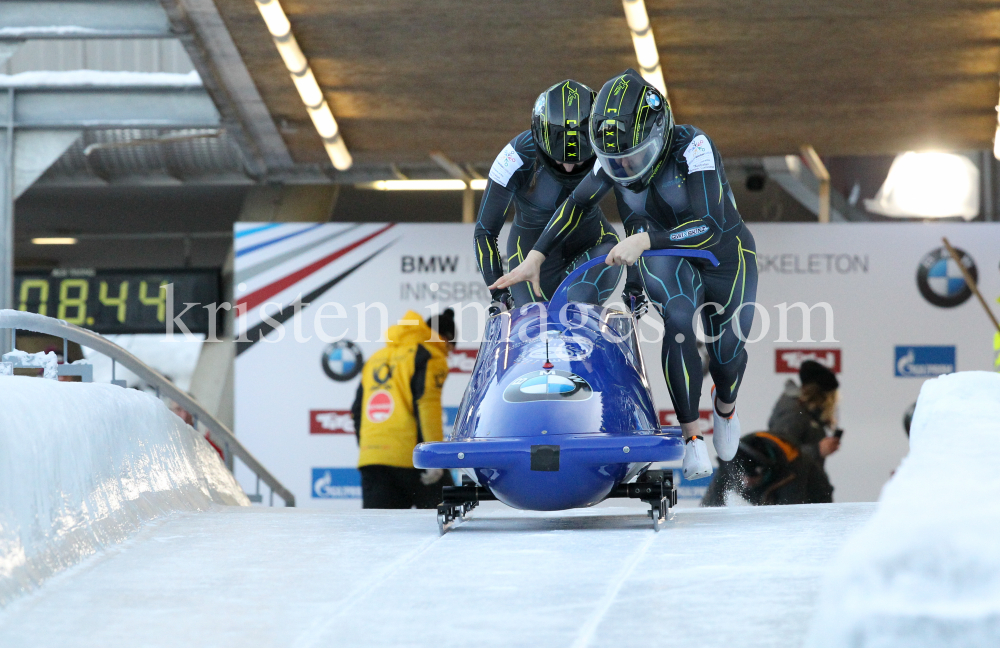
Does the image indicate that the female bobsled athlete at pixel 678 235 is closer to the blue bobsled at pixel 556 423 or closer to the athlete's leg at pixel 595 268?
the athlete's leg at pixel 595 268

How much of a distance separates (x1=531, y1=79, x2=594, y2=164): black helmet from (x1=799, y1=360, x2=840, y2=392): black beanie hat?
3.17m

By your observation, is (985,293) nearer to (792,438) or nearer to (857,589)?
(792,438)

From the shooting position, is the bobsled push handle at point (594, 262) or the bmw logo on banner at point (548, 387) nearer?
the bmw logo on banner at point (548, 387)

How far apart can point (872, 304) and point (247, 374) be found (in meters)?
3.84

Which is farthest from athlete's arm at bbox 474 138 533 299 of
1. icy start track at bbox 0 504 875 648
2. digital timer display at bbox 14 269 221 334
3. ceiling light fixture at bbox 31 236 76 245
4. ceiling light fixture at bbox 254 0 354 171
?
ceiling light fixture at bbox 31 236 76 245

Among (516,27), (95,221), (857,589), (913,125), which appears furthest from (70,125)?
(857,589)

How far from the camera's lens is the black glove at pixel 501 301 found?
379 cm

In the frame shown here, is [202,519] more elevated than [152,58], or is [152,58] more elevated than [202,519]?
[152,58]

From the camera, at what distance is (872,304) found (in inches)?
272

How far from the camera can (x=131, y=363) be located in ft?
15.8

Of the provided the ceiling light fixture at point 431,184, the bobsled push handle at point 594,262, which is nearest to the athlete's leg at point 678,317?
the bobsled push handle at point 594,262

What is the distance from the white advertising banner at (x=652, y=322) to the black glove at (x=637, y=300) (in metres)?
3.00

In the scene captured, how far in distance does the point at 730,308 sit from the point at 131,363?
2527 millimetres

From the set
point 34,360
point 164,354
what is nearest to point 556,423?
point 34,360
